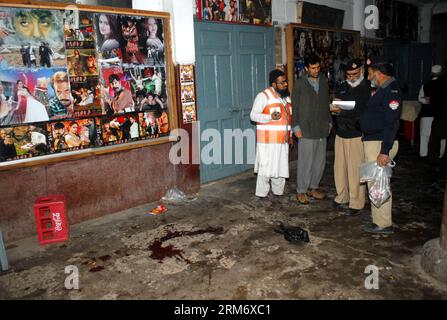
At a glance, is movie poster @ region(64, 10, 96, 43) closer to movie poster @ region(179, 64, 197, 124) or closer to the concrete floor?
movie poster @ region(179, 64, 197, 124)

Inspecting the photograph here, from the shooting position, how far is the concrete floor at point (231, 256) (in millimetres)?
3461

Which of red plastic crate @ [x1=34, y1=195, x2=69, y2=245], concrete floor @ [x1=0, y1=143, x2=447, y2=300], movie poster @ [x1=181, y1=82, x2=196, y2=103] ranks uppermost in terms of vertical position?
movie poster @ [x1=181, y1=82, x2=196, y2=103]

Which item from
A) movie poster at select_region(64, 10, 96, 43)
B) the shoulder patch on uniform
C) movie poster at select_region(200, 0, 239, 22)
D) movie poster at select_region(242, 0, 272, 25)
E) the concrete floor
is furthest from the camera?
movie poster at select_region(242, 0, 272, 25)

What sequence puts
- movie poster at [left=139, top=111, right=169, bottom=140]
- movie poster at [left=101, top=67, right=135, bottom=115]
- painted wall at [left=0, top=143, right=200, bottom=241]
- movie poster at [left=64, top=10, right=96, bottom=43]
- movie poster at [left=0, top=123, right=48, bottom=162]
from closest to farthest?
movie poster at [left=0, top=123, right=48, bottom=162], painted wall at [left=0, top=143, right=200, bottom=241], movie poster at [left=64, top=10, right=96, bottom=43], movie poster at [left=101, top=67, right=135, bottom=115], movie poster at [left=139, top=111, right=169, bottom=140]

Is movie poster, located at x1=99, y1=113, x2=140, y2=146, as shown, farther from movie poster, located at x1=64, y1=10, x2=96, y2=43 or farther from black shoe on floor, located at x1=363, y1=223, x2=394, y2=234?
black shoe on floor, located at x1=363, y1=223, x2=394, y2=234

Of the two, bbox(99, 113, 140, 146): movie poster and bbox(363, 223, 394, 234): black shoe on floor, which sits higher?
bbox(99, 113, 140, 146): movie poster

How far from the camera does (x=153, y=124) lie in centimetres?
597

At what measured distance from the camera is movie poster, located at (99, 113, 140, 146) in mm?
5410

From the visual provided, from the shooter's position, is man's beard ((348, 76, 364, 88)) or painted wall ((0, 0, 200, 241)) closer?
painted wall ((0, 0, 200, 241))

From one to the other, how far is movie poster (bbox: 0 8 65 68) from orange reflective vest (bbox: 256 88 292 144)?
9.54 feet

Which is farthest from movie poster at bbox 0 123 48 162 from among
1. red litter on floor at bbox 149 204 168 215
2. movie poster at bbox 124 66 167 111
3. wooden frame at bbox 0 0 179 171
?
red litter on floor at bbox 149 204 168 215

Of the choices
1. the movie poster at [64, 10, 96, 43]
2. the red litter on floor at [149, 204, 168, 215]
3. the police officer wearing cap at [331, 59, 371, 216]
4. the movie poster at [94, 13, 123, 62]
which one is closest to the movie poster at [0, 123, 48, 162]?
the movie poster at [64, 10, 96, 43]

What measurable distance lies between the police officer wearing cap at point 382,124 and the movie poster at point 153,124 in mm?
3062
